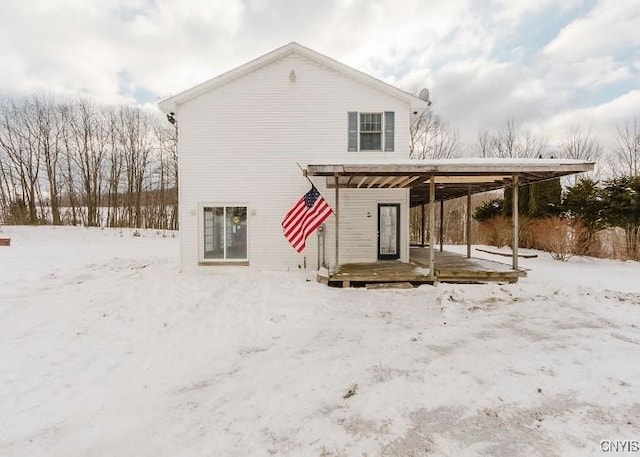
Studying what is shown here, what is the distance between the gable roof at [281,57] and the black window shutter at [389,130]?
2.18 feet

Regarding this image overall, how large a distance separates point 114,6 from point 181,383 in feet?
45.3

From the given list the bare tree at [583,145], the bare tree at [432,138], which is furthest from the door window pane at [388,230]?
the bare tree at [583,145]

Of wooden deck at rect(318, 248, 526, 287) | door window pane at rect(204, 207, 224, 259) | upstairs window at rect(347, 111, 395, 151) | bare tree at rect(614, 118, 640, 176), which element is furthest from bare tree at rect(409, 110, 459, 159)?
door window pane at rect(204, 207, 224, 259)

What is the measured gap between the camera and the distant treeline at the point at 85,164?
25.7m

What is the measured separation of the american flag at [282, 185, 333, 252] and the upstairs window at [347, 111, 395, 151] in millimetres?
2592

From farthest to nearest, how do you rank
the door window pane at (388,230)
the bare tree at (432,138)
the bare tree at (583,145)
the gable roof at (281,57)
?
the bare tree at (432,138) → the bare tree at (583,145) → the door window pane at (388,230) → the gable roof at (281,57)

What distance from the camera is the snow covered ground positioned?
2.76 metres

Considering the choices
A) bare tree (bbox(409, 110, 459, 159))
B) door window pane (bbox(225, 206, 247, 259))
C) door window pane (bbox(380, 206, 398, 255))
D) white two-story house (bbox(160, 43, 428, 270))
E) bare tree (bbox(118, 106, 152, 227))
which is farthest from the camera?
bare tree (bbox(118, 106, 152, 227))

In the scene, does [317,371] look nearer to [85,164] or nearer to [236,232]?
[236,232]

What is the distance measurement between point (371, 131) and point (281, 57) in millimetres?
3870

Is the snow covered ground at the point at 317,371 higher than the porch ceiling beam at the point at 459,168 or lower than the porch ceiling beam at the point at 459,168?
lower

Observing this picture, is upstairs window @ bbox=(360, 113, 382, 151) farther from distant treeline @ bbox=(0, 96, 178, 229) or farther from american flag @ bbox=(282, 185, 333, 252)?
distant treeline @ bbox=(0, 96, 178, 229)

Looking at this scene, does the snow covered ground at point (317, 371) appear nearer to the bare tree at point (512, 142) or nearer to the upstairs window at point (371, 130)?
the upstairs window at point (371, 130)

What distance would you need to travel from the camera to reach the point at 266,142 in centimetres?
1090
